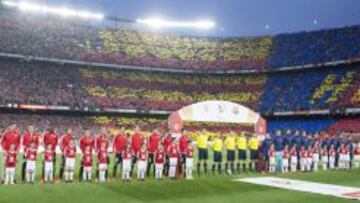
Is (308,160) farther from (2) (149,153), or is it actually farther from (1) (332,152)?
(2) (149,153)

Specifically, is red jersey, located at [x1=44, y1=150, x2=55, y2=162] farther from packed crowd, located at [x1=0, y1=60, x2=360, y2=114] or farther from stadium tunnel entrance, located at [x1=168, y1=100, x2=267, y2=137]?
packed crowd, located at [x1=0, y1=60, x2=360, y2=114]

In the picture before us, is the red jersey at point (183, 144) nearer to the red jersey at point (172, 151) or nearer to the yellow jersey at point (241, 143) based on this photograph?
the red jersey at point (172, 151)

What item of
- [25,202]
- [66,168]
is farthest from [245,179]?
[25,202]

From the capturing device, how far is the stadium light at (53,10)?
7686cm

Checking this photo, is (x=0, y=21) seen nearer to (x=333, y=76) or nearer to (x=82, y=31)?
(x=82, y=31)

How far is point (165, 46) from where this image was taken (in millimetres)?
84938

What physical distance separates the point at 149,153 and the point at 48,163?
531 cm

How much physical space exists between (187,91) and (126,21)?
23.7 meters

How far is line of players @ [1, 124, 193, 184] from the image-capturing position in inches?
878

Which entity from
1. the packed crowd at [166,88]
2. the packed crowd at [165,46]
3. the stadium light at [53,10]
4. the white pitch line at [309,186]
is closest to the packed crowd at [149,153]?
the white pitch line at [309,186]

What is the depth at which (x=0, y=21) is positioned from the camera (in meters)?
72.6

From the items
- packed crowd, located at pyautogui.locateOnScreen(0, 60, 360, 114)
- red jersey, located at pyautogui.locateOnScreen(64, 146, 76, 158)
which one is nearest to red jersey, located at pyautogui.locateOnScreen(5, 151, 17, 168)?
red jersey, located at pyautogui.locateOnScreen(64, 146, 76, 158)

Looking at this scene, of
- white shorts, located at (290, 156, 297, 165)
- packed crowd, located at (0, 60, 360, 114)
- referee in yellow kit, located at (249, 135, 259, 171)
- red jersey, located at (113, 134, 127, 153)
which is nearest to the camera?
red jersey, located at (113, 134, 127, 153)

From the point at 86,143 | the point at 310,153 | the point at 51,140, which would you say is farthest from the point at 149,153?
the point at 310,153
